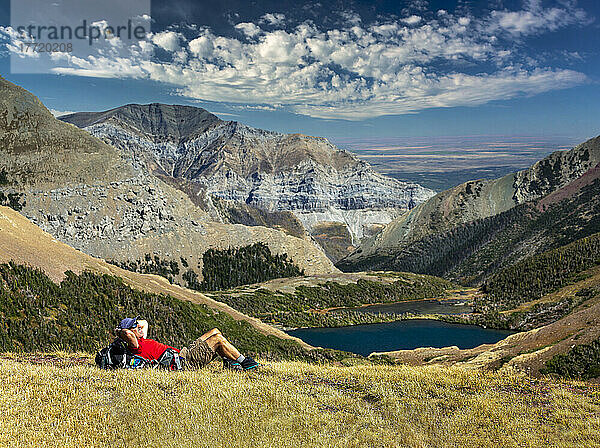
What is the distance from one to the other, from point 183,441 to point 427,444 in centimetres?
631

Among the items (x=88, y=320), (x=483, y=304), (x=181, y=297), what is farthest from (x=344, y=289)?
(x=88, y=320)

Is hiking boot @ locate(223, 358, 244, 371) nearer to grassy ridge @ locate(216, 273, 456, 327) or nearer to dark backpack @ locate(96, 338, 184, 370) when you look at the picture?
dark backpack @ locate(96, 338, 184, 370)

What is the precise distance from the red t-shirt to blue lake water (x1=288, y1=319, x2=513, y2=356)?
98.6 m

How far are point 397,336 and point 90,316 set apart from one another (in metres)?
93.1

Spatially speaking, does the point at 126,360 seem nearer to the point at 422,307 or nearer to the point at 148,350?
the point at 148,350

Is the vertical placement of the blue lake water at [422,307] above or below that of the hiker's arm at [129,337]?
below

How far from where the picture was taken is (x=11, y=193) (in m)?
198

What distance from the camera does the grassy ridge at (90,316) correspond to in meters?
50.7

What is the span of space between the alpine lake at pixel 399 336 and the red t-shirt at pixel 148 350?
98.6 m

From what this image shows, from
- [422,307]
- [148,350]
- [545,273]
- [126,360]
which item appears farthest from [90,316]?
[422,307]

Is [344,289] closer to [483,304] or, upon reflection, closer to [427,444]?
[483,304]

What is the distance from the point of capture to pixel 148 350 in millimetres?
15086

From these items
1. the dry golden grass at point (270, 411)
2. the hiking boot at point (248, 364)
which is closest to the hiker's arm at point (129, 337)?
the dry golden grass at point (270, 411)

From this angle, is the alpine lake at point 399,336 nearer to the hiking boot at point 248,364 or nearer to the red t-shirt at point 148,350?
the hiking boot at point 248,364
